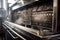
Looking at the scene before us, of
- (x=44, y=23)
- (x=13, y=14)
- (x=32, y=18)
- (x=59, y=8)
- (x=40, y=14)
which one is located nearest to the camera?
(x=59, y=8)

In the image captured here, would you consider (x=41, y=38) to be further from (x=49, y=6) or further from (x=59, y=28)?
(x=49, y=6)

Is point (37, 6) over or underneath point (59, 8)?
over

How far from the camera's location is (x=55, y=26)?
1248mm

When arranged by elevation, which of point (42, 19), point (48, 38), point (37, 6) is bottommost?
point (48, 38)

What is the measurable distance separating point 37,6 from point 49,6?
47 centimetres

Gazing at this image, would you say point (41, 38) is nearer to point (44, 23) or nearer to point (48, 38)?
point (48, 38)

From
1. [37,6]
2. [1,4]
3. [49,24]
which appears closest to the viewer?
[49,24]

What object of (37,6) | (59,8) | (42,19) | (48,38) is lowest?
(48,38)

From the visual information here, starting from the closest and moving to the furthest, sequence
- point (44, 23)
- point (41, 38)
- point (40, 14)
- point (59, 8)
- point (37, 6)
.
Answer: point (41, 38) < point (59, 8) < point (44, 23) < point (40, 14) < point (37, 6)

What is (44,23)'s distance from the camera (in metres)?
1.86

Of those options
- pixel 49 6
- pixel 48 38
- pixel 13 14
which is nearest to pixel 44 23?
pixel 49 6

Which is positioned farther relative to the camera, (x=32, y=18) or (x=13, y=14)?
(x=13, y=14)

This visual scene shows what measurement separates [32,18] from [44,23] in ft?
1.89

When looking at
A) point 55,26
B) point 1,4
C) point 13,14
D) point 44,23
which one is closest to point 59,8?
point 55,26
